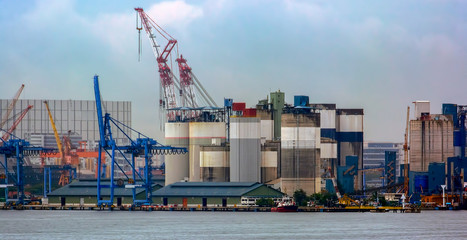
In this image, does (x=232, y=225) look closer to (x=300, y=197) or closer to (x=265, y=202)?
(x=265, y=202)

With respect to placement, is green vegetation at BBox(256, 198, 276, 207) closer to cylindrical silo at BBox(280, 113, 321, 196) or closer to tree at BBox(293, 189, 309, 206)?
tree at BBox(293, 189, 309, 206)

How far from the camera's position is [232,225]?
5684 inches

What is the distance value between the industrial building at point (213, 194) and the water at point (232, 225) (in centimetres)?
1141

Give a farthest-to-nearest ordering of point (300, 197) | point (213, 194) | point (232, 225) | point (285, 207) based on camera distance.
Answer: point (213, 194)
point (300, 197)
point (285, 207)
point (232, 225)

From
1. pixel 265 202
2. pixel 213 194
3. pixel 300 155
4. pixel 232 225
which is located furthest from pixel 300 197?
pixel 232 225

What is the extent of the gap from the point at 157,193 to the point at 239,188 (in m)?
12.9

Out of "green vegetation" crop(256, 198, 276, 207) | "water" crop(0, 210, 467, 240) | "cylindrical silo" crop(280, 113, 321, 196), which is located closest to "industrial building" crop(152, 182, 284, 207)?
"green vegetation" crop(256, 198, 276, 207)

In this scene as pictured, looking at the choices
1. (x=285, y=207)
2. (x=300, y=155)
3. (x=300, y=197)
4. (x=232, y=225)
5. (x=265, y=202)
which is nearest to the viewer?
(x=232, y=225)

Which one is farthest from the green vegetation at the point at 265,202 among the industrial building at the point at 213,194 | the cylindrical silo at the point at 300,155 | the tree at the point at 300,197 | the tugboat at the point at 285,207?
the cylindrical silo at the point at 300,155

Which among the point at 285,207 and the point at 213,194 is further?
the point at 213,194

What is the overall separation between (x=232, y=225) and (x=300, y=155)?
182 ft

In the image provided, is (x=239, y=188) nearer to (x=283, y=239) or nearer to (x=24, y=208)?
(x=24, y=208)

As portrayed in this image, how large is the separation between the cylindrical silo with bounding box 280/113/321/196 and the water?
2177 centimetres

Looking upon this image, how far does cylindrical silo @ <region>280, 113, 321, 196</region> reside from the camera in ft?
648
